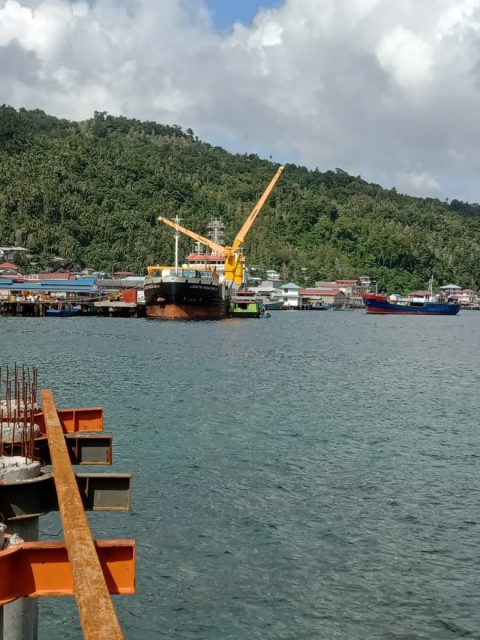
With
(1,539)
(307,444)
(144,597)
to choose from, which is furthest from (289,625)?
(307,444)

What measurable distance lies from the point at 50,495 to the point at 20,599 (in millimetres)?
1142

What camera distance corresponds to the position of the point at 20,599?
6969mm

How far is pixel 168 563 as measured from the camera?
12453 millimetres

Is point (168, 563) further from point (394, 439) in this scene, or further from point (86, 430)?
point (394, 439)

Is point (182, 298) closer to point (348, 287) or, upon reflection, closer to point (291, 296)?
point (291, 296)

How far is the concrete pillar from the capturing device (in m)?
7.06

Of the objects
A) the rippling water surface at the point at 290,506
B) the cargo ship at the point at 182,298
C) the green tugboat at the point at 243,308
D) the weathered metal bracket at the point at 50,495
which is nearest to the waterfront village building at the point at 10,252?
the green tugboat at the point at 243,308

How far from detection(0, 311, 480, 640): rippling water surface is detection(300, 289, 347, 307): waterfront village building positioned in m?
143

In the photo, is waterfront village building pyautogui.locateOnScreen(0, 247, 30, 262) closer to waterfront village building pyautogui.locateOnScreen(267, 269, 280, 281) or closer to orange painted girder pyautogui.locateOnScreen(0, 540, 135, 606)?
waterfront village building pyautogui.locateOnScreen(267, 269, 280, 281)

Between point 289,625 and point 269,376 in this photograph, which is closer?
point 289,625

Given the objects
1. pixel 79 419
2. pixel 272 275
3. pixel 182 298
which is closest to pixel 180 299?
pixel 182 298

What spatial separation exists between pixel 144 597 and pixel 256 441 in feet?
36.6

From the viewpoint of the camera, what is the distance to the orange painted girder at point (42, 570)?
18.7 feet

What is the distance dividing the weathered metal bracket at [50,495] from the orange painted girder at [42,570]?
5.77 ft
